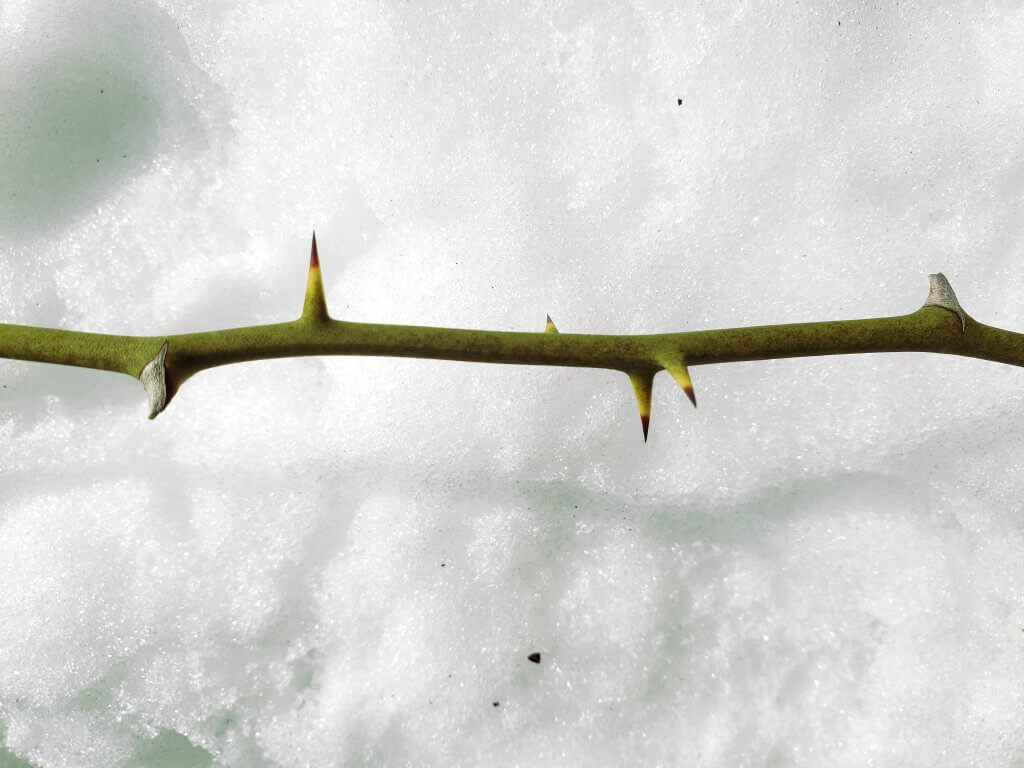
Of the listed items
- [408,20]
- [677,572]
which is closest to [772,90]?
[408,20]

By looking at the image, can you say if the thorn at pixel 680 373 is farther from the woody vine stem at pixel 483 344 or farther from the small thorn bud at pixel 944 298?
the small thorn bud at pixel 944 298

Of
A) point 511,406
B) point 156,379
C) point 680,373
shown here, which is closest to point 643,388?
point 680,373

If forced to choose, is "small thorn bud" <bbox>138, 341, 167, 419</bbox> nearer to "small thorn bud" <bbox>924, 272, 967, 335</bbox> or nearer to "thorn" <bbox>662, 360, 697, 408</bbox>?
"thorn" <bbox>662, 360, 697, 408</bbox>

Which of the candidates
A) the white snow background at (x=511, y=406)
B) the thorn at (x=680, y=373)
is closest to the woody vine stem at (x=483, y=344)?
the thorn at (x=680, y=373)

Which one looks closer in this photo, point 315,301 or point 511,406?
point 315,301

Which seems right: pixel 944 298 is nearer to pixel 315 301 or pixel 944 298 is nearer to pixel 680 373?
pixel 680 373

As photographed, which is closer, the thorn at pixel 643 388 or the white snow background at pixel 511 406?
the thorn at pixel 643 388
